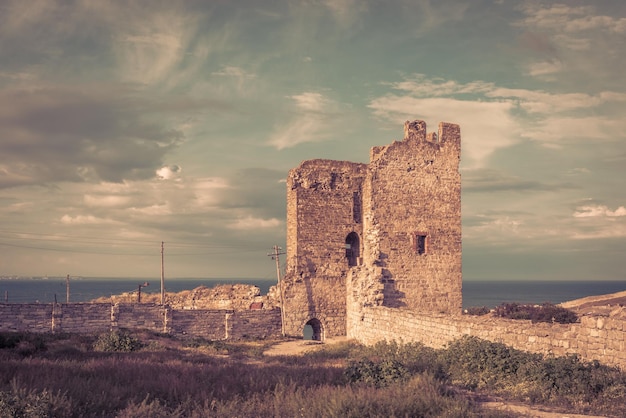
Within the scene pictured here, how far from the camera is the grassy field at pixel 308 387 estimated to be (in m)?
7.90

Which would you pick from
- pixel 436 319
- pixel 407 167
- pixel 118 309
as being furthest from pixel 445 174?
pixel 118 309

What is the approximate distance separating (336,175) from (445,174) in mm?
5690

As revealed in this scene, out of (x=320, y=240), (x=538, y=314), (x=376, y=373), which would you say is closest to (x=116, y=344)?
(x=376, y=373)

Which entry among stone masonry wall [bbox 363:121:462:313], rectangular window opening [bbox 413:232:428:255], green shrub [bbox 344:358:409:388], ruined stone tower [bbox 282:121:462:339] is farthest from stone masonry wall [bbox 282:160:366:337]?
green shrub [bbox 344:358:409:388]

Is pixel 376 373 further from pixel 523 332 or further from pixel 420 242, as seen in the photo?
pixel 420 242

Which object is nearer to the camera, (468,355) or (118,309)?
(468,355)

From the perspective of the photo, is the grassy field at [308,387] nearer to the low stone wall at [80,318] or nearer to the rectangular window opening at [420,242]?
the rectangular window opening at [420,242]

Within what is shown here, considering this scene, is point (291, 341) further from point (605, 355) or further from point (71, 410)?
point (71, 410)

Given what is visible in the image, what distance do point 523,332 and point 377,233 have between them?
12.7m

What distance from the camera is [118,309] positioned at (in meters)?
27.6

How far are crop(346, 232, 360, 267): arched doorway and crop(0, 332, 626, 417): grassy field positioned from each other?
14867mm

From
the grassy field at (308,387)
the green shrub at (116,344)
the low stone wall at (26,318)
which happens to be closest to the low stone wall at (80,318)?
the low stone wall at (26,318)

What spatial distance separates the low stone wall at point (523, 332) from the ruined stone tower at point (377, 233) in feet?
13.4

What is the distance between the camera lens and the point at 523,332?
46.7 ft
